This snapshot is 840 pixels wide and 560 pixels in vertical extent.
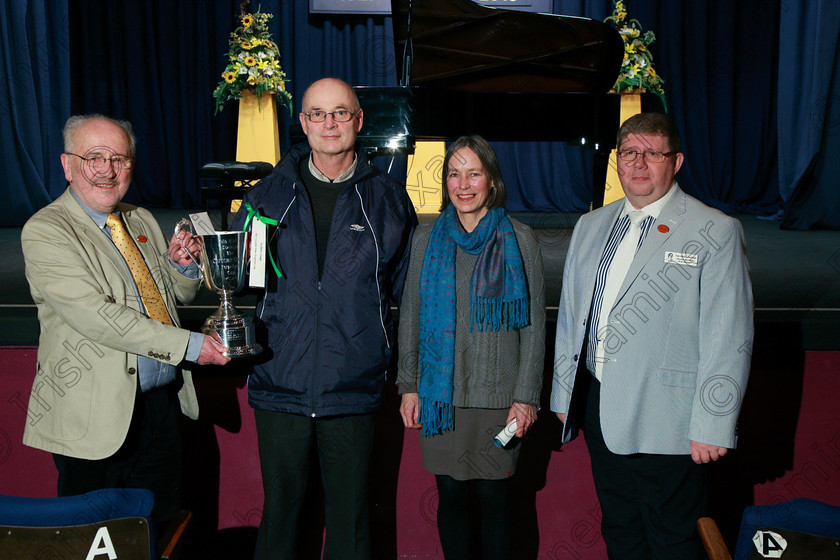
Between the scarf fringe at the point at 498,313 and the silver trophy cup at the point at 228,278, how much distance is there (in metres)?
0.62

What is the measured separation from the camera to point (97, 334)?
1820 mm

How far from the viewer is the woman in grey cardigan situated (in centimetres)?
204

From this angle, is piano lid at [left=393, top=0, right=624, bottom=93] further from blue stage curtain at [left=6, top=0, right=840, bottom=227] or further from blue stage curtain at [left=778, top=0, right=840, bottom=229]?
blue stage curtain at [left=6, top=0, right=840, bottom=227]

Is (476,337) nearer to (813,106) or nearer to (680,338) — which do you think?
(680,338)

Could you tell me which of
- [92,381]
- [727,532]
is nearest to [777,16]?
[727,532]

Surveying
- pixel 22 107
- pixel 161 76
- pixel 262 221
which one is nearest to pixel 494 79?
pixel 262 221

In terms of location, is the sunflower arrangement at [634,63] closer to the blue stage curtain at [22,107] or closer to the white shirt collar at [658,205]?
the white shirt collar at [658,205]

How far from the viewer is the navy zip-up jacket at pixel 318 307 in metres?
2.01

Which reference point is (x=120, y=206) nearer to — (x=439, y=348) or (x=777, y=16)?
(x=439, y=348)

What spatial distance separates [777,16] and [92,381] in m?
8.06

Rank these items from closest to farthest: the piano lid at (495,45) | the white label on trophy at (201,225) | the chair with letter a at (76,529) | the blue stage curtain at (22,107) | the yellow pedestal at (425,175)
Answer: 1. the chair with letter a at (76,529)
2. the white label on trophy at (201,225)
3. the piano lid at (495,45)
4. the blue stage curtain at (22,107)
5. the yellow pedestal at (425,175)

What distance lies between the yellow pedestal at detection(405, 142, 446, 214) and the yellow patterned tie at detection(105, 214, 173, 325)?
5.36 metres

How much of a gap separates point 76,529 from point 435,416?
3.29 feet

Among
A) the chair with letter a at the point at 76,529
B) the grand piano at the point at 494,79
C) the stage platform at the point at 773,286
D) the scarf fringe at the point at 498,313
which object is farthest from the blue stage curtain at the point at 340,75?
the chair with letter a at the point at 76,529
